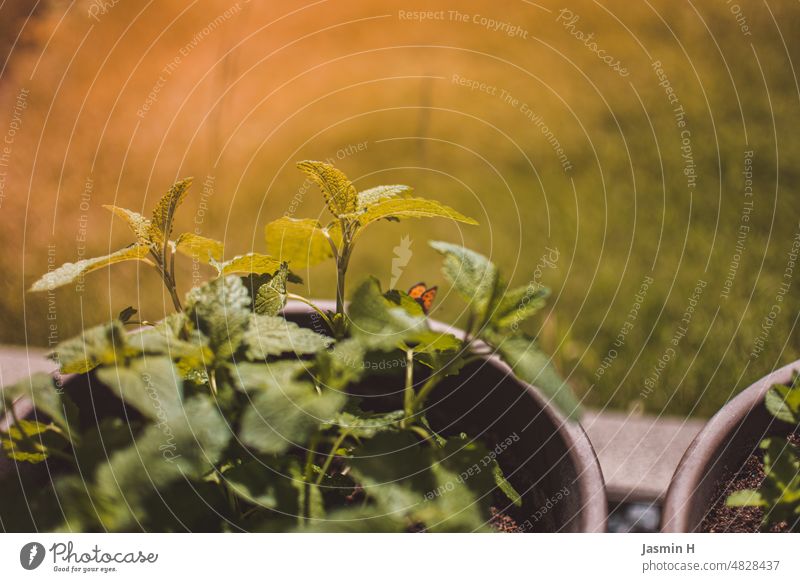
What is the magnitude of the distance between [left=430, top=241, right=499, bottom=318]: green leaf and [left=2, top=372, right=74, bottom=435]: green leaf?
8.9 inches

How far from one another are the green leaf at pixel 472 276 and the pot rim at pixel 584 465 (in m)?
0.06

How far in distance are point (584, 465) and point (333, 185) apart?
0.21 m

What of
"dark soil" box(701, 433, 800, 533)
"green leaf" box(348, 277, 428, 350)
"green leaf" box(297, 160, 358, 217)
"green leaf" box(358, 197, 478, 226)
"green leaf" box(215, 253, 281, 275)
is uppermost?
"green leaf" box(297, 160, 358, 217)

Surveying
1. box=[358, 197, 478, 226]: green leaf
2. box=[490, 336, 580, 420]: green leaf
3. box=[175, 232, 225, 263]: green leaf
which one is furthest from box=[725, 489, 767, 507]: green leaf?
box=[175, 232, 225, 263]: green leaf

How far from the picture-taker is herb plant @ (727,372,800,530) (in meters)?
0.43

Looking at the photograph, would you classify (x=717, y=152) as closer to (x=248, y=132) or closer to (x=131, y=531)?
(x=248, y=132)

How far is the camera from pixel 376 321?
40cm

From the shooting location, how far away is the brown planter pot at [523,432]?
426 millimetres

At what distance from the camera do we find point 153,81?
798mm

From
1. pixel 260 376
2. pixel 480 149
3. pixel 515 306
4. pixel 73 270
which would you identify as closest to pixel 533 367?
pixel 515 306

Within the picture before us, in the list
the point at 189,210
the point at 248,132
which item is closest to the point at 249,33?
the point at 248,132

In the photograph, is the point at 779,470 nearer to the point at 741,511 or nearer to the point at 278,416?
the point at 741,511

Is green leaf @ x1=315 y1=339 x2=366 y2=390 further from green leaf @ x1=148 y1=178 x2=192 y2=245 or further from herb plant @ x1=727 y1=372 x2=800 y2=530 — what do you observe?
herb plant @ x1=727 y1=372 x2=800 y2=530

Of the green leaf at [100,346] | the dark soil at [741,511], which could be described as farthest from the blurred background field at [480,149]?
the green leaf at [100,346]
